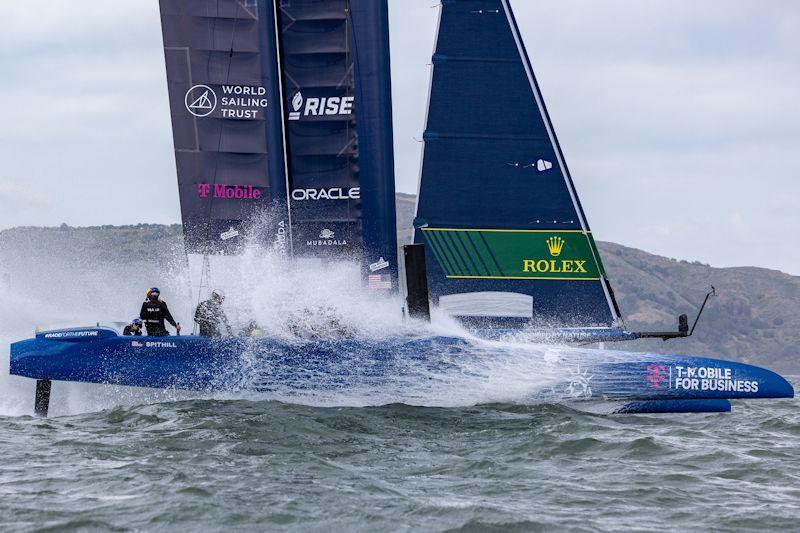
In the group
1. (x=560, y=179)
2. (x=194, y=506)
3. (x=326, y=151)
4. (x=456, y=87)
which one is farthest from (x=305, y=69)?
(x=194, y=506)

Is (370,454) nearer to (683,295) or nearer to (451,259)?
(451,259)

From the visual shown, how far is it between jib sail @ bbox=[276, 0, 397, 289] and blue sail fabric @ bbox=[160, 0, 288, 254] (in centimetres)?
41

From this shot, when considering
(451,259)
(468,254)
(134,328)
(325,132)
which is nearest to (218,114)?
(325,132)

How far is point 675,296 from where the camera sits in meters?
136

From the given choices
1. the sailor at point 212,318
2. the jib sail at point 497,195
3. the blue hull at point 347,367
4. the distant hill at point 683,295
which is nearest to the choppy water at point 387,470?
the blue hull at point 347,367

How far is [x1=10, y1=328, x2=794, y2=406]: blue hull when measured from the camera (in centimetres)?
1213

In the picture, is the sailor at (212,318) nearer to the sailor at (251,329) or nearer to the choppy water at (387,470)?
the sailor at (251,329)

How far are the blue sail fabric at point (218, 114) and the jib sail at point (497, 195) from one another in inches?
99.9

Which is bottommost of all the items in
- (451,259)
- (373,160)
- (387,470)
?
(387,470)

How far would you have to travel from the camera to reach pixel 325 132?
1516 centimetres

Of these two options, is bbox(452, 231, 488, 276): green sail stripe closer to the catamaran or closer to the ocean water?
the catamaran

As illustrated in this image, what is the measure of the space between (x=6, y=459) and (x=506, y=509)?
4.41 metres

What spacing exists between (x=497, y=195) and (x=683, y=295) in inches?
5088

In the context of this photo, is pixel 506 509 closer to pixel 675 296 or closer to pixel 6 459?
pixel 6 459
